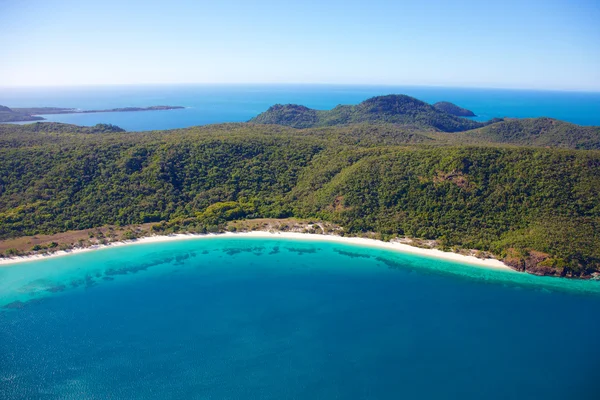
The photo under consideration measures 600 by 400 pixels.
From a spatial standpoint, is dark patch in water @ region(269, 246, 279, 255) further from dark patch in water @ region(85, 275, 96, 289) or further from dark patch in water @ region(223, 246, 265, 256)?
dark patch in water @ region(85, 275, 96, 289)

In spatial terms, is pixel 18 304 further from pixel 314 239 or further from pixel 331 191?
pixel 331 191

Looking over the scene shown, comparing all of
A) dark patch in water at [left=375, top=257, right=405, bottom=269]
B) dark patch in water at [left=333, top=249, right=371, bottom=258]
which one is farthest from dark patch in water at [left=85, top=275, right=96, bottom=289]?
dark patch in water at [left=375, top=257, right=405, bottom=269]

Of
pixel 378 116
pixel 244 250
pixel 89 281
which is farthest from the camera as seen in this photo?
pixel 378 116

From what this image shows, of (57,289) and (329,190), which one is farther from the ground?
(329,190)

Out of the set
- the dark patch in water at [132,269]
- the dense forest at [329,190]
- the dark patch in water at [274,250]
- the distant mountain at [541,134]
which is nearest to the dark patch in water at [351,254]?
the dense forest at [329,190]

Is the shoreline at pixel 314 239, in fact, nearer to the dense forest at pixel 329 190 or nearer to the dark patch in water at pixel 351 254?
the dense forest at pixel 329 190

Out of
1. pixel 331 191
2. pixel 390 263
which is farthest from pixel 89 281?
pixel 390 263

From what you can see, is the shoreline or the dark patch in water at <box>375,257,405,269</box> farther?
the dark patch in water at <box>375,257,405,269</box>
